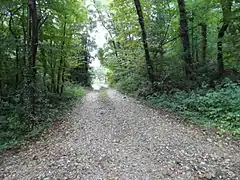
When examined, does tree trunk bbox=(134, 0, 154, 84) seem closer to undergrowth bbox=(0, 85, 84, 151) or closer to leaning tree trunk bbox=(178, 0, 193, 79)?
leaning tree trunk bbox=(178, 0, 193, 79)

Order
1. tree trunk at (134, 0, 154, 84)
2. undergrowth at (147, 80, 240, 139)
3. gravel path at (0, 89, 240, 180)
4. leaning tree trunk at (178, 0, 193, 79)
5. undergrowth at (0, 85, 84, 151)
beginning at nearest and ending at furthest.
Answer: gravel path at (0, 89, 240, 180) < undergrowth at (147, 80, 240, 139) < undergrowth at (0, 85, 84, 151) < leaning tree trunk at (178, 0, 193, 79) < tree trunk at (134, 0, 154, 84)

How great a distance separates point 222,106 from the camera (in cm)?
682

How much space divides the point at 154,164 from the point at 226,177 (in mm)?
1291

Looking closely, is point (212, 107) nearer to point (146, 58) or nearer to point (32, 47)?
point (146, 58)

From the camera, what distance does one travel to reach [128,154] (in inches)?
176

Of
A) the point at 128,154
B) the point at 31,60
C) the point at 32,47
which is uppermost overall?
the point at 32,47

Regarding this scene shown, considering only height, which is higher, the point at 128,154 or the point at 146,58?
the point at 146,58

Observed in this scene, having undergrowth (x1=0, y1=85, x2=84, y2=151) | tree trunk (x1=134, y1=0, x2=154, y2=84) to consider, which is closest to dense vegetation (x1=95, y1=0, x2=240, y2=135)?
tree trunk (x1=134, y1=0, x2=154, y2=84)

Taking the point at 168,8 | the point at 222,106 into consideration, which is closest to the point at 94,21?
the point at 168,8

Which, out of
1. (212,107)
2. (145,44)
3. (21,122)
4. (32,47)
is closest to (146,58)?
(145,44)

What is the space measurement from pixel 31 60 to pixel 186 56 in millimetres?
6785

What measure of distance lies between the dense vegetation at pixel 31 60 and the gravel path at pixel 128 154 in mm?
1434

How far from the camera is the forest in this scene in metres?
7.25

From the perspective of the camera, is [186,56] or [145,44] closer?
[186,56]
